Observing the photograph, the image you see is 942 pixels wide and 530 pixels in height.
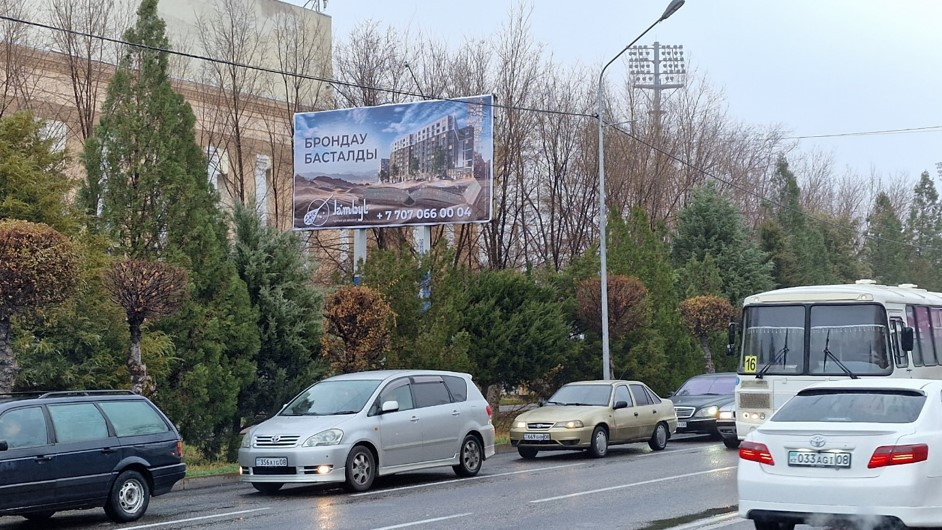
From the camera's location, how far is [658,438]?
79.5ft

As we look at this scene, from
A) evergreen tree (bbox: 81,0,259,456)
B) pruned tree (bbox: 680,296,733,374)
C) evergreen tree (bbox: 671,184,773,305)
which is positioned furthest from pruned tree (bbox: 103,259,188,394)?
evergreen tree (bbox: 671,184,773,305)

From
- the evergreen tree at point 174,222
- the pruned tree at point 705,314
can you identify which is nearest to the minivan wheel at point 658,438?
the evergreen tree at point 174,222

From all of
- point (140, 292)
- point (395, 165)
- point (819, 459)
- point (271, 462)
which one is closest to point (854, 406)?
point (819, 459)

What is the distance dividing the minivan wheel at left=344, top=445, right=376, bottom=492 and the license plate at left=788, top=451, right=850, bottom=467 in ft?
24.1

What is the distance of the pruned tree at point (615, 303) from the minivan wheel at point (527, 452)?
9.81 meters

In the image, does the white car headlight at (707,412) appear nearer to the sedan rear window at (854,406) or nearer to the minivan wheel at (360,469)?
the minivan wheel at (360,469)

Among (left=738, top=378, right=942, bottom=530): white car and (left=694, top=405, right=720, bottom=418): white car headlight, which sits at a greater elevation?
(left=738, top=378, right=942, bottom=530): white car

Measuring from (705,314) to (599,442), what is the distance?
17670 millimetres

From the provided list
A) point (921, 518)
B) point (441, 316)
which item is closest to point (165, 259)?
point (441, 316)

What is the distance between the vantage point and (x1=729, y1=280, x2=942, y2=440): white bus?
19.0m

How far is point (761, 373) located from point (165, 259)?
34.5ft

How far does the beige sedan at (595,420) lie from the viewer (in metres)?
21.7

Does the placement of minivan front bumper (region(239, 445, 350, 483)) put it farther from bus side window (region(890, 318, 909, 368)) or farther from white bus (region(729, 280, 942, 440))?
bus side window (region(890, 318, 909, 368))

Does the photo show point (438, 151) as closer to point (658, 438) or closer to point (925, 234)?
point (658, 438)
